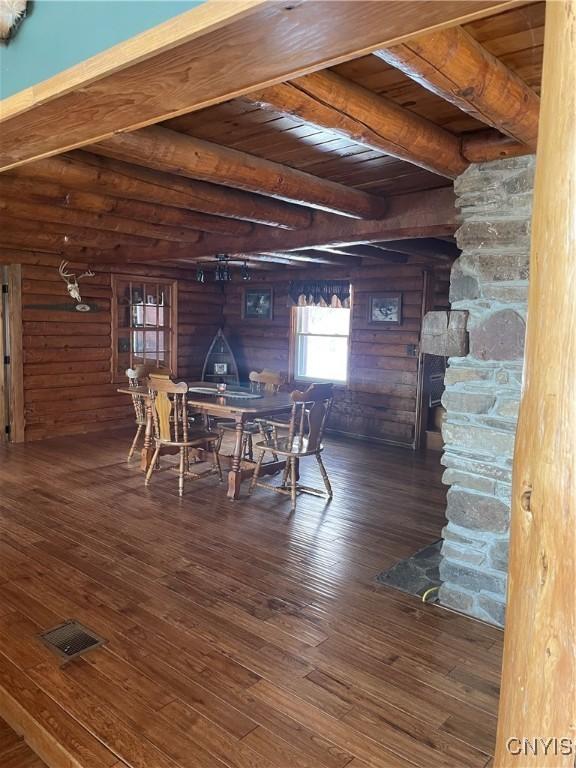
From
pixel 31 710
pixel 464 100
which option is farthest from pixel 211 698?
pixel 464 100

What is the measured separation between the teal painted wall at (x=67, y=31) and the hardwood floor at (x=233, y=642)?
2.27m

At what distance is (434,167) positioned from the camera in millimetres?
2828

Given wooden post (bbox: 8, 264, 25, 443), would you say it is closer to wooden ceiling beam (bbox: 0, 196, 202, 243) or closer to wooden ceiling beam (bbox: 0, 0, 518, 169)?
wooden ceiling beam (bbox: 0, 196, 202, 243)

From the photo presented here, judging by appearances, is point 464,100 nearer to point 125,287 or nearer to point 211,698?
point 211,698

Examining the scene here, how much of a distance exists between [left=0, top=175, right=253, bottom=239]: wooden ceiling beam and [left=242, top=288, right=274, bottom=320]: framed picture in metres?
3.51

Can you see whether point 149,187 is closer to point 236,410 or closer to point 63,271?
point 236,410

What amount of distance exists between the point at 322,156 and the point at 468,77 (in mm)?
1427

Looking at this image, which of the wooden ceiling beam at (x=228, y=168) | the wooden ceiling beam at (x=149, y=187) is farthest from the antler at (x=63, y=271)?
the wooden ceiling beam at (x=228, y=168)

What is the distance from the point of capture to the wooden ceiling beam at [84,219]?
4.30 meters

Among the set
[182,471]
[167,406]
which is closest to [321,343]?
[167,406]

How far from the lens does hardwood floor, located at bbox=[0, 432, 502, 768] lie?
6.63ft

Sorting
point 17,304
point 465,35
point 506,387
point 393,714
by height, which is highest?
point 465,35

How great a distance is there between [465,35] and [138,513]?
377cm

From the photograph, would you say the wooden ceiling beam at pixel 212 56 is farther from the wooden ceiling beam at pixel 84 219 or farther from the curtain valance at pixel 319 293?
the curtain valance at pixel 319 293
